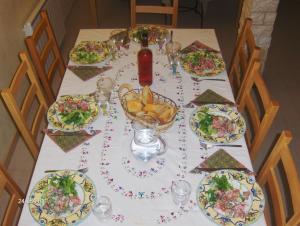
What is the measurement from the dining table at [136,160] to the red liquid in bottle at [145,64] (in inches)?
1.7

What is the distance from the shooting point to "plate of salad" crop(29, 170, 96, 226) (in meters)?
1.17

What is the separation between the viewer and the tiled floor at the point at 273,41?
2.42 meters

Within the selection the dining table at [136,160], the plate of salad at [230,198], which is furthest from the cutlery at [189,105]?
the plate of salad at [230,198]

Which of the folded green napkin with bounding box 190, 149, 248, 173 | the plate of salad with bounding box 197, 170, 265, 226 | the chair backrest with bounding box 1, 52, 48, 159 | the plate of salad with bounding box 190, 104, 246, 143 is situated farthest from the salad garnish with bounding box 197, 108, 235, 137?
the chair backrest with bounding box 1, 52, 48, 159

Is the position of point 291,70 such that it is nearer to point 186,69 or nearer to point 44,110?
point 186,69

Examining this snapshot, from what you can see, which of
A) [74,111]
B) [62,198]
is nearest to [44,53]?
[74,111]

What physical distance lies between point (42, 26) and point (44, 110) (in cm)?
51

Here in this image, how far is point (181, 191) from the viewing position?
48.2 inches

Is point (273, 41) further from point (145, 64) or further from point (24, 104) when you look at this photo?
point (24, 104)

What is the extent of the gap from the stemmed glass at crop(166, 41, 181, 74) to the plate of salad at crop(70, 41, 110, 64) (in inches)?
14.4

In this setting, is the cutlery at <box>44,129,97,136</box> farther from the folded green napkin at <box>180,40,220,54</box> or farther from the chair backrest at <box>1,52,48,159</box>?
the folded green napkin at <box>180,40,220,54</box>

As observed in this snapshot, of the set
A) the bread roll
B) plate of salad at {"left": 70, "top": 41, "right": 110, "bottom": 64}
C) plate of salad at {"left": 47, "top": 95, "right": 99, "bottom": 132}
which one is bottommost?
plate of salad at {"left": 47, "top": 95, "right": 99, "bottom": 132}

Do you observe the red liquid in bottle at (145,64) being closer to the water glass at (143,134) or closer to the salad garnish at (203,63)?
the salad garnish at (203,63)

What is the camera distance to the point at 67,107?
158cm
